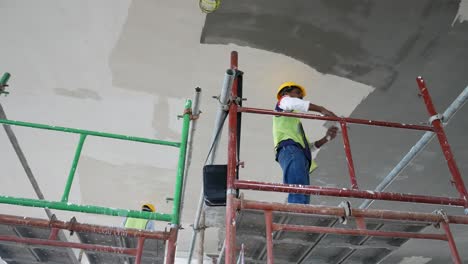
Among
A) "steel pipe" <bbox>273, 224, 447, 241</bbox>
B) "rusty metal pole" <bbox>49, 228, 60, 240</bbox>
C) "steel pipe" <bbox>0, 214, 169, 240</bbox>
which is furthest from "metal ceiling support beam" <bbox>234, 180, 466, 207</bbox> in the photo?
"rusty metal pole" <bbox>49, 228, 60, 240</bbox>

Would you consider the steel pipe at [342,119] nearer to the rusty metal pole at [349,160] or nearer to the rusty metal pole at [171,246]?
the rusty metal pole at [349,160]

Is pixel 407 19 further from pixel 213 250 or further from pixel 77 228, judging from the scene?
pixel 213 250

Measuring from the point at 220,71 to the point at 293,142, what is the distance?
60.0 inches

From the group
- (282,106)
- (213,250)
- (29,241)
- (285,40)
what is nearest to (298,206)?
(282,106)

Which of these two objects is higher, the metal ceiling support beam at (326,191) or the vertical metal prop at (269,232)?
the metal ceiling support beam at (326,191)

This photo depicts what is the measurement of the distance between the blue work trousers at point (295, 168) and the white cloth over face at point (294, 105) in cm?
36

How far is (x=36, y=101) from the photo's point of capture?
16.8ft

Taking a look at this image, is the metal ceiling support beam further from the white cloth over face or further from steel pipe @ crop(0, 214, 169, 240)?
the white cloth over face

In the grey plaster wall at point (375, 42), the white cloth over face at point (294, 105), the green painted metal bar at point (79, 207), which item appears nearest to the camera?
the green painted metal bar at point (79, 207)

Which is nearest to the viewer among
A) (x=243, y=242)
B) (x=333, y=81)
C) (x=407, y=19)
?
(x=243, y=242)

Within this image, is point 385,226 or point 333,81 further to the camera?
point 333,81

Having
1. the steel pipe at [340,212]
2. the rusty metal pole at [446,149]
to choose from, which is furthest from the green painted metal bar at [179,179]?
the rusty metal pole at [446,149]

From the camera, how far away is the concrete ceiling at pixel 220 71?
4.01m

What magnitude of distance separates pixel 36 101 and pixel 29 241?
282 cm
